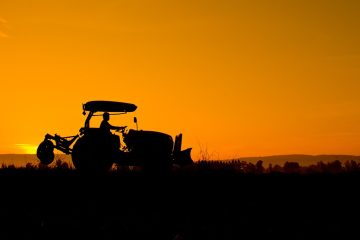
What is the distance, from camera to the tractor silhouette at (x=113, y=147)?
54.8 ft

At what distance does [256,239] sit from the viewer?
6.66 m

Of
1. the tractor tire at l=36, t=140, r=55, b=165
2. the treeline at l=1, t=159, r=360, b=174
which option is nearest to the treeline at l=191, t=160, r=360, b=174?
the treeline at l=1, t=159, r=360, b=174

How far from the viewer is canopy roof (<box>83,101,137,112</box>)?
16.7 metres

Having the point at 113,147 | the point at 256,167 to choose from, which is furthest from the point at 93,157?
the point at 256,167

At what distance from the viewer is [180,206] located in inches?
384

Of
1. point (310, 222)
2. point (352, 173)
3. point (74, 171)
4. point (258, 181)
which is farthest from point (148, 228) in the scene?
point (74, 171)

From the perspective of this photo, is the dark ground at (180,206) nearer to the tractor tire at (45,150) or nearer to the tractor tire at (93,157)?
the tractor tire at (93,157)

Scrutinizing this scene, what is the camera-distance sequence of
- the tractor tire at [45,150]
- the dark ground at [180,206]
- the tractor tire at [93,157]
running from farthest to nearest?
the tractor tire at [45,150] < the tractor tire at [93,157] < the dark ground at [180,206]

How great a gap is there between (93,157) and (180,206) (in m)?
7.38

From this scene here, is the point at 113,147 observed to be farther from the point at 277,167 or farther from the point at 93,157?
the point at 277,167

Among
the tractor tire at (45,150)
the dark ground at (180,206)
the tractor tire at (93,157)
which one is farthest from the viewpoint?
the tractor tire at (45,150)

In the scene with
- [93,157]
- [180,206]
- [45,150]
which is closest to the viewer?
[180,206]

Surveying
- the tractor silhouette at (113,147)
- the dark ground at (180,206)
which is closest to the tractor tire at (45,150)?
the tractor silhouette at (113,147)

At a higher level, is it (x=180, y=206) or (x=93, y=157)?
(x=93, y=157)
